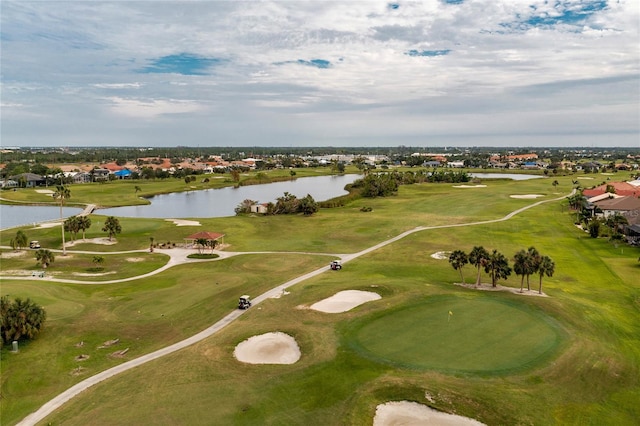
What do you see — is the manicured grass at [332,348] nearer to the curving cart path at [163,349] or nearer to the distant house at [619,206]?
the curving cart path at [163,349]

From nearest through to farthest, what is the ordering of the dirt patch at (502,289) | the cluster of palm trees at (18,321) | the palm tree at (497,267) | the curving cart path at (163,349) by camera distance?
the curving cart path at (163,349) → the cluster of palm trees at (18,321) → the dirt patch at (502,289) → the palm tree at (497,267)

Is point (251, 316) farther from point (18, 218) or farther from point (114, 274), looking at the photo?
point (18, 218)

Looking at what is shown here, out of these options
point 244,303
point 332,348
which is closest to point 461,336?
point 332,348

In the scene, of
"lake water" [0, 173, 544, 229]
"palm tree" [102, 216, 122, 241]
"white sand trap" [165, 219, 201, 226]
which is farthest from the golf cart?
"lake water" [0, 173, 544, 229]

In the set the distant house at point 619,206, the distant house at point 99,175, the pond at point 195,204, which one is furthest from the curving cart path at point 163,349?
the distant house at point 99,175

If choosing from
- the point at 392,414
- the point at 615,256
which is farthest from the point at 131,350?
the point at 615,256

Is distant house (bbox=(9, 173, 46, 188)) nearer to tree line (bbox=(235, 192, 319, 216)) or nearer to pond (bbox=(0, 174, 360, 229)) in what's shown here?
pond (bbox=(0, 174, 360, 229))

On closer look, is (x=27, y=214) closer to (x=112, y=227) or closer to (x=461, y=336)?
(x=112, y=227)
